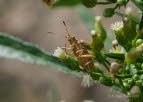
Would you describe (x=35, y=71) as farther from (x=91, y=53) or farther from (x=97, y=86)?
(x=91, y=53)

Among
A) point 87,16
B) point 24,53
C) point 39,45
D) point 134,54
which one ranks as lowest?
point 39,45

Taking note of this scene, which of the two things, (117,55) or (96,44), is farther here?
(96,44)

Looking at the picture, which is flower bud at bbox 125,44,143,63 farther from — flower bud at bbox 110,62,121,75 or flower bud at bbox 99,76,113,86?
flower bud at bbox 99,76,113,86

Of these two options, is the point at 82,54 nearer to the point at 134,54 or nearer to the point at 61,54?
the point at 61,54

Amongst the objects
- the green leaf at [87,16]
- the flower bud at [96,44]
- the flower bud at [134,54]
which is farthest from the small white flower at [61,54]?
the green leaf at [87,16]

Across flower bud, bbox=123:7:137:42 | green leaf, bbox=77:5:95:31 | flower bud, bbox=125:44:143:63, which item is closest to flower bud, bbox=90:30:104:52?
flower bud, bbox=123:7:137:42

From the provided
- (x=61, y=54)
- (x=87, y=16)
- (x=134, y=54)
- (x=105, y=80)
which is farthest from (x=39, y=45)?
(x=134, y=54)

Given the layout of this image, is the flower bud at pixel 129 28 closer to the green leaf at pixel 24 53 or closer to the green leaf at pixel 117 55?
the green leaf at pixel 117 55
